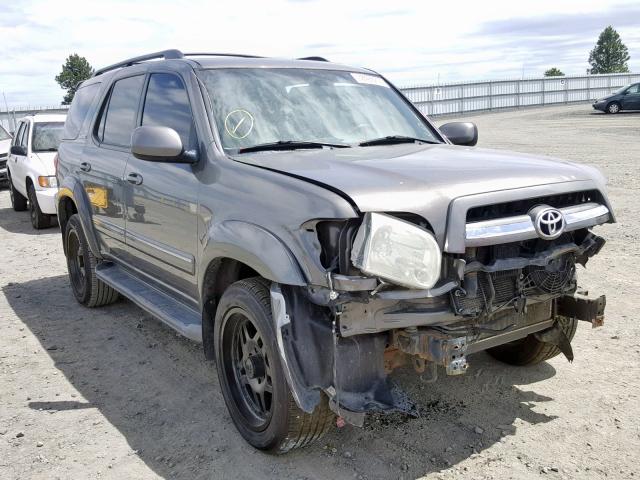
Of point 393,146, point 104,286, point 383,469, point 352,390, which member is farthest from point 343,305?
point 104,286

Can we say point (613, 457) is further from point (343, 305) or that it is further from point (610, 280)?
point (610, 280)

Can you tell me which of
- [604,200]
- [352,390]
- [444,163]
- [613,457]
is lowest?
[613,457]

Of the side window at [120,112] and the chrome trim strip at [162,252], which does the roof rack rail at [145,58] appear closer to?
the side window at [120,112]

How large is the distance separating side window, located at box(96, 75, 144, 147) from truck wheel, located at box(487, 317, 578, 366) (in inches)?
122

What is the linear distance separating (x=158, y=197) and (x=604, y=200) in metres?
2.67

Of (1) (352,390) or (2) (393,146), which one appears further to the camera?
(2) (393,146)

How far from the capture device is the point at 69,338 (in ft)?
17.7

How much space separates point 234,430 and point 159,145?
1675 millimetres

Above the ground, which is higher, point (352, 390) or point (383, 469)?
point (352, 390)

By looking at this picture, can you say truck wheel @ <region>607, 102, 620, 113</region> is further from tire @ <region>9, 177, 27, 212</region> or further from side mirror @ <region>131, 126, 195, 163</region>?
side mirror @ <region>131, 126, 195, 163</region>

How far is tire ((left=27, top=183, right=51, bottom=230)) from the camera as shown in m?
10.4

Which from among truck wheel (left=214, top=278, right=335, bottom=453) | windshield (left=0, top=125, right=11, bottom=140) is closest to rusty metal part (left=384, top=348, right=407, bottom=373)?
truck wheel (left=214, top=278, right=335, bottom=453)

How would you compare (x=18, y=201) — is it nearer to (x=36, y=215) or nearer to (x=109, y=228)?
(x=36, y=215)

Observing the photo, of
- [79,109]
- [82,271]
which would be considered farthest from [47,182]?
[82,271]
